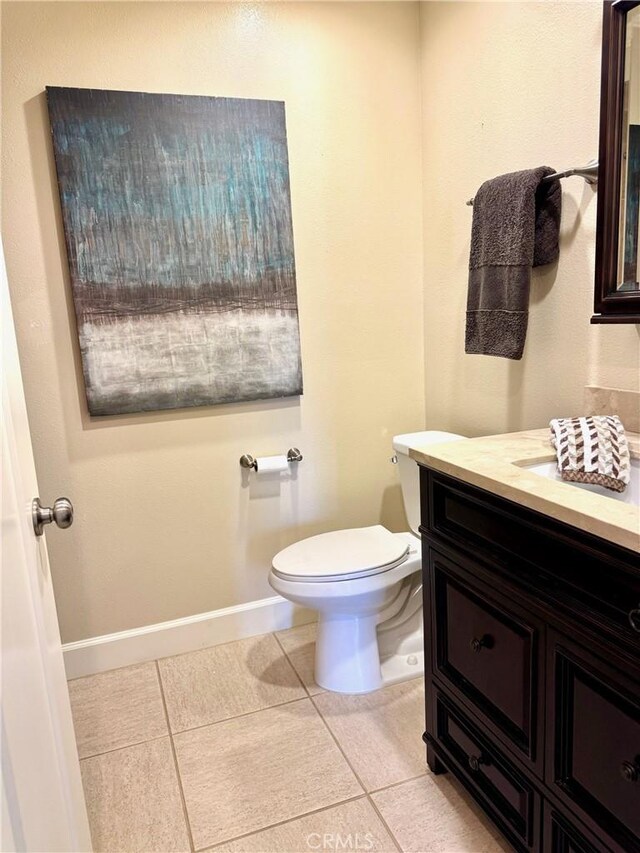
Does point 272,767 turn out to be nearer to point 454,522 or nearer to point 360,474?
point 454,522

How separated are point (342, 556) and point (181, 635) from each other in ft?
2.61

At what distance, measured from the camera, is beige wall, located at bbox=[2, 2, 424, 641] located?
1894 mm

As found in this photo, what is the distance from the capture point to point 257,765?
170 cm

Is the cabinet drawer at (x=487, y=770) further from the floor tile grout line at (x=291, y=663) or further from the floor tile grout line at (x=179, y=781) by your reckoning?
the floor tile grout line at (x=179, y=781)

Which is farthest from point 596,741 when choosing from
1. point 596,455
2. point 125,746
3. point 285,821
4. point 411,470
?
point 125,746

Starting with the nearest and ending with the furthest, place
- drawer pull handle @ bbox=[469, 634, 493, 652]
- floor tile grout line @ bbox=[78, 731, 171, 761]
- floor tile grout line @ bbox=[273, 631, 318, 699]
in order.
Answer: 1. drawer pull handle @ bbox=[469, 634, 493, 652]
2. floor tile grout line @ bbox=[78, 731, 171, 761]
3. floor tile grout line @ bbox=[273, 631, 318, 699]

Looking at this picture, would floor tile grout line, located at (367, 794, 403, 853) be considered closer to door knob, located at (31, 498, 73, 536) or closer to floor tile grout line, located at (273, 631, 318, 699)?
floor tile grout line, located at (273, 631, 318, 699)

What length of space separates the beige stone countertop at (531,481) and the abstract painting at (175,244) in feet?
3.16

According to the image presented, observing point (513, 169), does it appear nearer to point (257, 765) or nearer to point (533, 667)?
point (533, 667)

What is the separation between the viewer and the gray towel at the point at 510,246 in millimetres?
1615

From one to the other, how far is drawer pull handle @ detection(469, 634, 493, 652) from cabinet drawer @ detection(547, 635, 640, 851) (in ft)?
0.61

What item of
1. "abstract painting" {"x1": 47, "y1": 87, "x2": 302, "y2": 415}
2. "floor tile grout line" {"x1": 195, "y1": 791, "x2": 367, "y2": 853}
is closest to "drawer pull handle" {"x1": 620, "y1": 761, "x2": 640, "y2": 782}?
"floor tile grout line" {"x1": 195, "y1": 791, "x2": 367, "y2": 853}

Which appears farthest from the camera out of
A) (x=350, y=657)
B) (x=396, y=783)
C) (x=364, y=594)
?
(x=350, y=657)

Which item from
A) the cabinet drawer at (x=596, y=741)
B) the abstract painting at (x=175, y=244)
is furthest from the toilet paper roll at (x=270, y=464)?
the cabinet drawer at (x=596, y=741)
